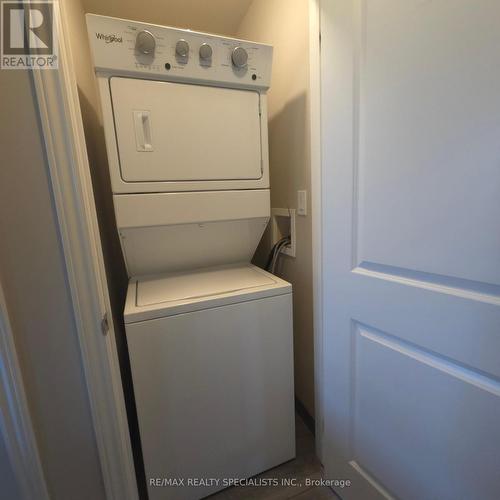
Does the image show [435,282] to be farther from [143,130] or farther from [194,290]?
[143,130]

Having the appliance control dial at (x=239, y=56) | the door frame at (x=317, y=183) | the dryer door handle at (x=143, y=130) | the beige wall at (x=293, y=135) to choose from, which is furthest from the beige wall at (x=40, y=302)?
the beige wall at (x=293, y=135)

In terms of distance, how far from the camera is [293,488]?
1.39 metres

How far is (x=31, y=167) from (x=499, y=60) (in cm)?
126

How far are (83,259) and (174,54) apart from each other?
0.97 metres

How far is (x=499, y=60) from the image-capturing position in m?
0.63

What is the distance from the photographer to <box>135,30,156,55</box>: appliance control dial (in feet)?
3.63

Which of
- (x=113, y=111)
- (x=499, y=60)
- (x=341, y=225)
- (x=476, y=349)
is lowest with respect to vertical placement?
(x=476, y=349)

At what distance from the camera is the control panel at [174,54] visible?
109 cm

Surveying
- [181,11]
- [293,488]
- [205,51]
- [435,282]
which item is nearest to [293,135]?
[205,51]

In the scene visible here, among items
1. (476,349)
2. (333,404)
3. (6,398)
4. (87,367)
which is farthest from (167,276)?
(476,349)

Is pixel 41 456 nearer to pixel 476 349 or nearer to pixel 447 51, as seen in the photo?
pixel 476 349

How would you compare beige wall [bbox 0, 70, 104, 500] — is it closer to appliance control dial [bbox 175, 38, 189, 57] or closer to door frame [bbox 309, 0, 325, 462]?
appliance control dial [bbox 175, 38, 189, 57]

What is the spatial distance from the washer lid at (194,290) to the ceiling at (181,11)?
1.76 meters

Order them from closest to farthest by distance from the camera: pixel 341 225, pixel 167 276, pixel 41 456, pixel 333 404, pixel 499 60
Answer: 1. pixel 499 60
2. pixel 41 456
3. pixel 341 225
4. pixel 333 404
5. pixel 167 276
